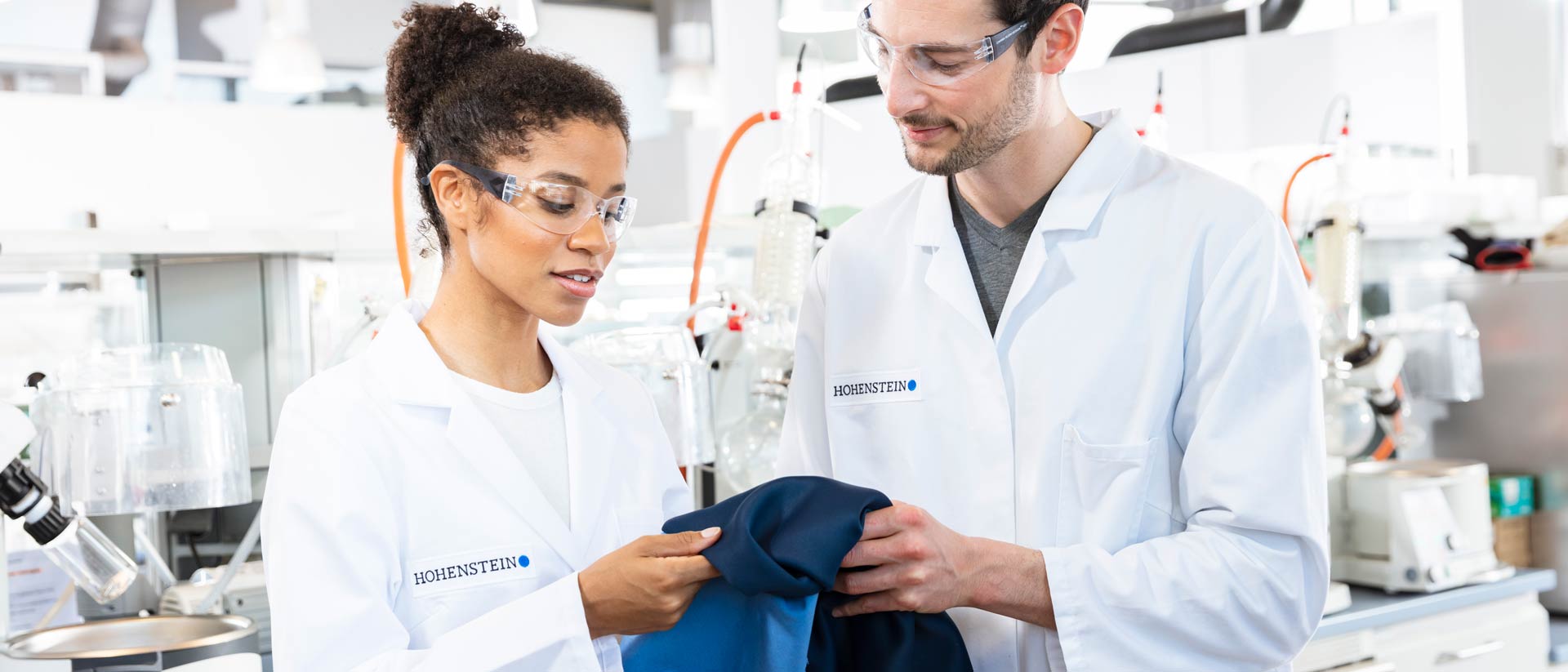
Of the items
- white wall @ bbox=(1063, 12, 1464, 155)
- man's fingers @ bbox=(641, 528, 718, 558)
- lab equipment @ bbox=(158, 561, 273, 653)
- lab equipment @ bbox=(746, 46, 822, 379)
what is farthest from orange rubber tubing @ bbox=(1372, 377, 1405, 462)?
lab equipment @ bbox=(158, 561, 273, 653)

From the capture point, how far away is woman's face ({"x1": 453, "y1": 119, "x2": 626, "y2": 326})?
129 cm

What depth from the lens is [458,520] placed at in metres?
1.27

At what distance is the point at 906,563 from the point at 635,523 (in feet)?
1.02

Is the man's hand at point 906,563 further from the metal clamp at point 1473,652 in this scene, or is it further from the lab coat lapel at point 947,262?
the metal clamp at point 1473,652

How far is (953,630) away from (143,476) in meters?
1.12

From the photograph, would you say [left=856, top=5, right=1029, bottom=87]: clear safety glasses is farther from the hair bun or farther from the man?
the hair bun

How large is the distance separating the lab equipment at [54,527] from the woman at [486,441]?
56 cm

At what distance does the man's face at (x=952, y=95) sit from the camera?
4.76 feet

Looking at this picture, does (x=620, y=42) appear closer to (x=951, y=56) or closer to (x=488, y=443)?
(x=951, y=56)

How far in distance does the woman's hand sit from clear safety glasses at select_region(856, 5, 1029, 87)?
1.94 feet

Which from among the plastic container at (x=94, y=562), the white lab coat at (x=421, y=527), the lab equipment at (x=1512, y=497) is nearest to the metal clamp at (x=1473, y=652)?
the lab equipment at (x=1512, y=497)

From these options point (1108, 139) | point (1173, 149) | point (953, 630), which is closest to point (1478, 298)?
point (1173, 149)

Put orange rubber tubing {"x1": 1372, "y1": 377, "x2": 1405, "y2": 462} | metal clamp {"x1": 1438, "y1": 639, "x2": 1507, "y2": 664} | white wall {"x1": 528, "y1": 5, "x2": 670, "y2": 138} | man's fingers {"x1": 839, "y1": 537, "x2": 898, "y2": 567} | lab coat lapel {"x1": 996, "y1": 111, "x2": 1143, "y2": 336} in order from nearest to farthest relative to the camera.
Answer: man's fingers {"x1": 839, "y1": 537, "x2": 898, "y2": 567}
lab coat lapel {"x1": 996, "y1": 111, "x2": 1143, "y2": 336}
metal clamp {"x1": 1438, "y1": 639, "x2": 1507, "y2": 664}
orange rubber tubing {"x1": 1372, "y1": 377, "x2": 1405, "y2": 462}
white wall {"x1": 528, "y1": 5, "x2": 670, "y2": 138}

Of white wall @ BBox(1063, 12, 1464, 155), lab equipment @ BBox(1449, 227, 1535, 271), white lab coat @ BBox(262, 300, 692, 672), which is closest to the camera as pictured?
white lab coat @ BBox(262, 300, 692, 672)
